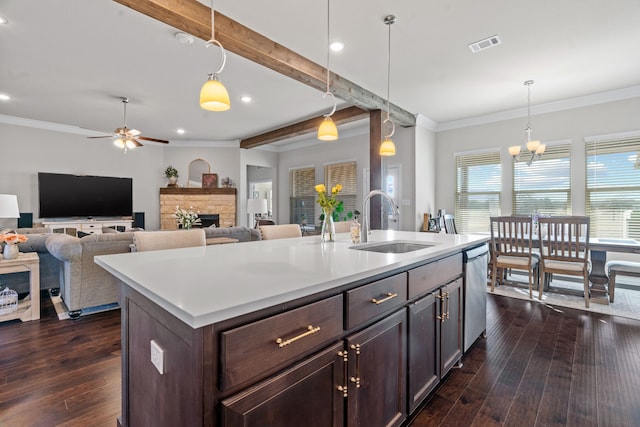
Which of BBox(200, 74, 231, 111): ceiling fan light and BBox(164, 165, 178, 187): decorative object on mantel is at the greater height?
BBox(164, 165, 178, 187): decorative object on mantel

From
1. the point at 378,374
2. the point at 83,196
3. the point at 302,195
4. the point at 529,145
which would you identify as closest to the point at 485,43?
the point at 529,145

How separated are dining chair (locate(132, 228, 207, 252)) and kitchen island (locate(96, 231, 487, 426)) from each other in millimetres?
272

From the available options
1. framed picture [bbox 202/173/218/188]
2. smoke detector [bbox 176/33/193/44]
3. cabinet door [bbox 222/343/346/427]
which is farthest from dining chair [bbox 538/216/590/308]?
framed picture [bbox 202/173/218/188]

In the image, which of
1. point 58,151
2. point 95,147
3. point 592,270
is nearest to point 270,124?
point 95,147

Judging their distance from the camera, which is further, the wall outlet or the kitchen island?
the wall outlet

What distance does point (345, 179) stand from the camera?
7047mm

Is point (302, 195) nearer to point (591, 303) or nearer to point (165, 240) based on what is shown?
point (591, 303)

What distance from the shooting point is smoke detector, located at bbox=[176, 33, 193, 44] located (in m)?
2.98

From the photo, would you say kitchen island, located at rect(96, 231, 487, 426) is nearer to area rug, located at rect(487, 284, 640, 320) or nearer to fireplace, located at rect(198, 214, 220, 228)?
area rug, located at rect(487, 284, 640, 320)

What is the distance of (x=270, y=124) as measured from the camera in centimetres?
635

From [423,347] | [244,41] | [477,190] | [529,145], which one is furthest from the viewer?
[477,190]

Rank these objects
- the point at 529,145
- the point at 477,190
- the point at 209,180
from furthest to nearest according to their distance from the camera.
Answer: the point at 209,180, the point at 477,190, the point at 529,145

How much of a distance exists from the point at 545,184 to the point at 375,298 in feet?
16.7

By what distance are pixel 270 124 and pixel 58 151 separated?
434 centimetres
